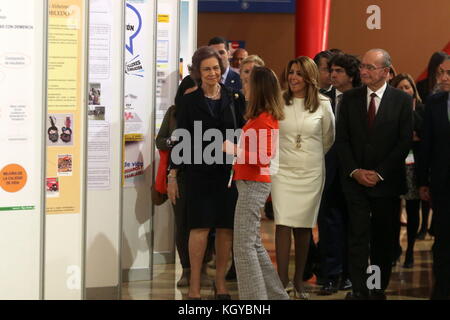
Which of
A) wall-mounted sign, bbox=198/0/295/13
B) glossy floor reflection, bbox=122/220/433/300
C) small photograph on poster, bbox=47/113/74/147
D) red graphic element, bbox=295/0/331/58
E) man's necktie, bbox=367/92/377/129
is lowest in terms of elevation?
glossy floor reflection, bbox=122/220/433/300

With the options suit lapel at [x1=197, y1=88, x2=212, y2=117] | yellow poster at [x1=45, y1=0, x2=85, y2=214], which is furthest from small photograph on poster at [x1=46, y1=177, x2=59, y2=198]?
suit lapel at [x1=197, y1=88, x2=212, y2=117]

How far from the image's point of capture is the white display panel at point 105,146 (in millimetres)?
5203

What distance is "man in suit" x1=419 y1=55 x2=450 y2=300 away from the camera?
5094mm

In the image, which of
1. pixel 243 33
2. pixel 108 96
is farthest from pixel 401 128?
pixel 243 33

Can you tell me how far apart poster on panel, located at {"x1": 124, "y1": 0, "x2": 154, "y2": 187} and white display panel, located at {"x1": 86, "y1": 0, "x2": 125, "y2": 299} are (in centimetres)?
76

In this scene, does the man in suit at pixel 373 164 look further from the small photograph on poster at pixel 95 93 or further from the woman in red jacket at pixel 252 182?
the small photograph on poster at pixel 95 93

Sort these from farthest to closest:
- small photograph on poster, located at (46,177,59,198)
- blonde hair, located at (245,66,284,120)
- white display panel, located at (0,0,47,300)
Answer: blonde hair, located at (245,66,284,120) < small photograph on poster, located at (46,177,59,198) < white display panel, located at (0,0,47,300)

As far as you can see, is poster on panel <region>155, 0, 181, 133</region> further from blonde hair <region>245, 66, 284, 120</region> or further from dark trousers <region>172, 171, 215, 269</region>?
blonde hair <region>245, 66, 284, 120</region>

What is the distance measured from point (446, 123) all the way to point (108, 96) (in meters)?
2.14

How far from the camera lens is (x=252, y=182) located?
4.71 m

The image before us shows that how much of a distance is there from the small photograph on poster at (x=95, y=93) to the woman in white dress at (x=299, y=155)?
46.5 inches

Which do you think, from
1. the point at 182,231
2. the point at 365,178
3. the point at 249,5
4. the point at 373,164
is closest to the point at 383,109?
the point at 373,164

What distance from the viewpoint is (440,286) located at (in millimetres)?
5176
